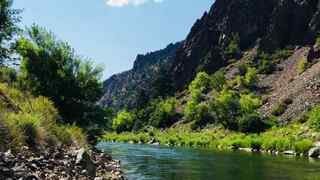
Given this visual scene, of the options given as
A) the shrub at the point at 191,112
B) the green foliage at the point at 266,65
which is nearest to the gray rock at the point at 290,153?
the shrub at the point at 191,112

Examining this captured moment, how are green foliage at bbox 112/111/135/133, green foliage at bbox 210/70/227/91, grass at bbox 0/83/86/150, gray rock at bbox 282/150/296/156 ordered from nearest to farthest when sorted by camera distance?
grass at bbox 0/83/86/150, gray rock at bbox 282/150/296/156, green foliage at bbox 210/70/227/91, green foliage at bbox 112/111/135/133

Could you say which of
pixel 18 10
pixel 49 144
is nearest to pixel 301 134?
pixel 18 10

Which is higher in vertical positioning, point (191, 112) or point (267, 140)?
point (191, 112)

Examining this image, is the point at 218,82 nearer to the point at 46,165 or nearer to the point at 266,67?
the point at 266,67

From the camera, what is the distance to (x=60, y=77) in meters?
56.2

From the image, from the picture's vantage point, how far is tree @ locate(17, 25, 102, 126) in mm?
55062

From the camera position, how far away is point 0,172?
16.3m

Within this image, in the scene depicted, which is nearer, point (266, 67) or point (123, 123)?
point (266, 67)

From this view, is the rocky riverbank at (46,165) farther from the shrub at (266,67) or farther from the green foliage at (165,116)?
the shrub at (266,67)

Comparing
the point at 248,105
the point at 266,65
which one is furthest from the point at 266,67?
the point at 248,105

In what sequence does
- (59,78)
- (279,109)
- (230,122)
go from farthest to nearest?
(230,122)
(279,109)
(59,78)

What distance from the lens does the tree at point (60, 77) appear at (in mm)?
55062

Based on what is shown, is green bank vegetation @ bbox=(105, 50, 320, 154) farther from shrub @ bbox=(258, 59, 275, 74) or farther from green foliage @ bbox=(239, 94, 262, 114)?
shrub @ bbox=(258, 59, 275, 74)

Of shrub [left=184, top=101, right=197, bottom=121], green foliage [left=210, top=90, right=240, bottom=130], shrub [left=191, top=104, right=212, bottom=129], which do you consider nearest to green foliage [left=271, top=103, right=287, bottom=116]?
green foliage [left=210, top=90, right=240, bottom=130]
